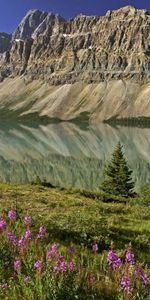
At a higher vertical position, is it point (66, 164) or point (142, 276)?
point (142, 276)

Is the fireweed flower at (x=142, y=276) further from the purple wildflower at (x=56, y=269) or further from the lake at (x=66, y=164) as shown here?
the lake at (x=66, y=164)

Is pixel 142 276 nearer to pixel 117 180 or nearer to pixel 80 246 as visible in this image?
pixel 80 246

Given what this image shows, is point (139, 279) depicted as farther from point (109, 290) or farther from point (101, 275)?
point (101, 275)

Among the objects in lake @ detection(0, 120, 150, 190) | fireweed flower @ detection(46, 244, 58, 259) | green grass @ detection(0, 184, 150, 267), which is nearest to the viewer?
fireweed flower @ detection(46, 244, 58, 259)

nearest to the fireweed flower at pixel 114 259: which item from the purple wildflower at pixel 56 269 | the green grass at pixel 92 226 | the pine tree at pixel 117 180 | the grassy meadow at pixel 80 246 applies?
the grassy meadow at pixel 80 246

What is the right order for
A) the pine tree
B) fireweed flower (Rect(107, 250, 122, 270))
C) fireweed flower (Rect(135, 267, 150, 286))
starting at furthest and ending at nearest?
the pine tree
fireweed flower (Rect(107, 250, 122, 270))
fireweed flower (Rect(135, 267, 150, 286))

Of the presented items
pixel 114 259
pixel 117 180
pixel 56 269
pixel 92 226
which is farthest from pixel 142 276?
pixel 117 180

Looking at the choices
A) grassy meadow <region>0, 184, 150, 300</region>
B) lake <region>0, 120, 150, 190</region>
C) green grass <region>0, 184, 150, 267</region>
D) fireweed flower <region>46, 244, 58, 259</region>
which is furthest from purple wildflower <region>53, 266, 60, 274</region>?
lake <region>0, 120, 150, 190</region>

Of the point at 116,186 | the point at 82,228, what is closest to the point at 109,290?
the point at 82,228

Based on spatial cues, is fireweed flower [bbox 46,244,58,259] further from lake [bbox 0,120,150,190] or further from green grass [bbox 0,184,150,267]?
lake [bbox 0,120,150,190]

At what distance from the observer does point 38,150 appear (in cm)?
15150

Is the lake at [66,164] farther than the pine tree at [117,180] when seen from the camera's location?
Yes

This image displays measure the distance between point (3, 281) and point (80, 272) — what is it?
4.08ft

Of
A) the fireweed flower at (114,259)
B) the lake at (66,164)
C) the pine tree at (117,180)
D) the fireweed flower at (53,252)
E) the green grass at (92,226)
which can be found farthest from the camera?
the lake at (66,164)
